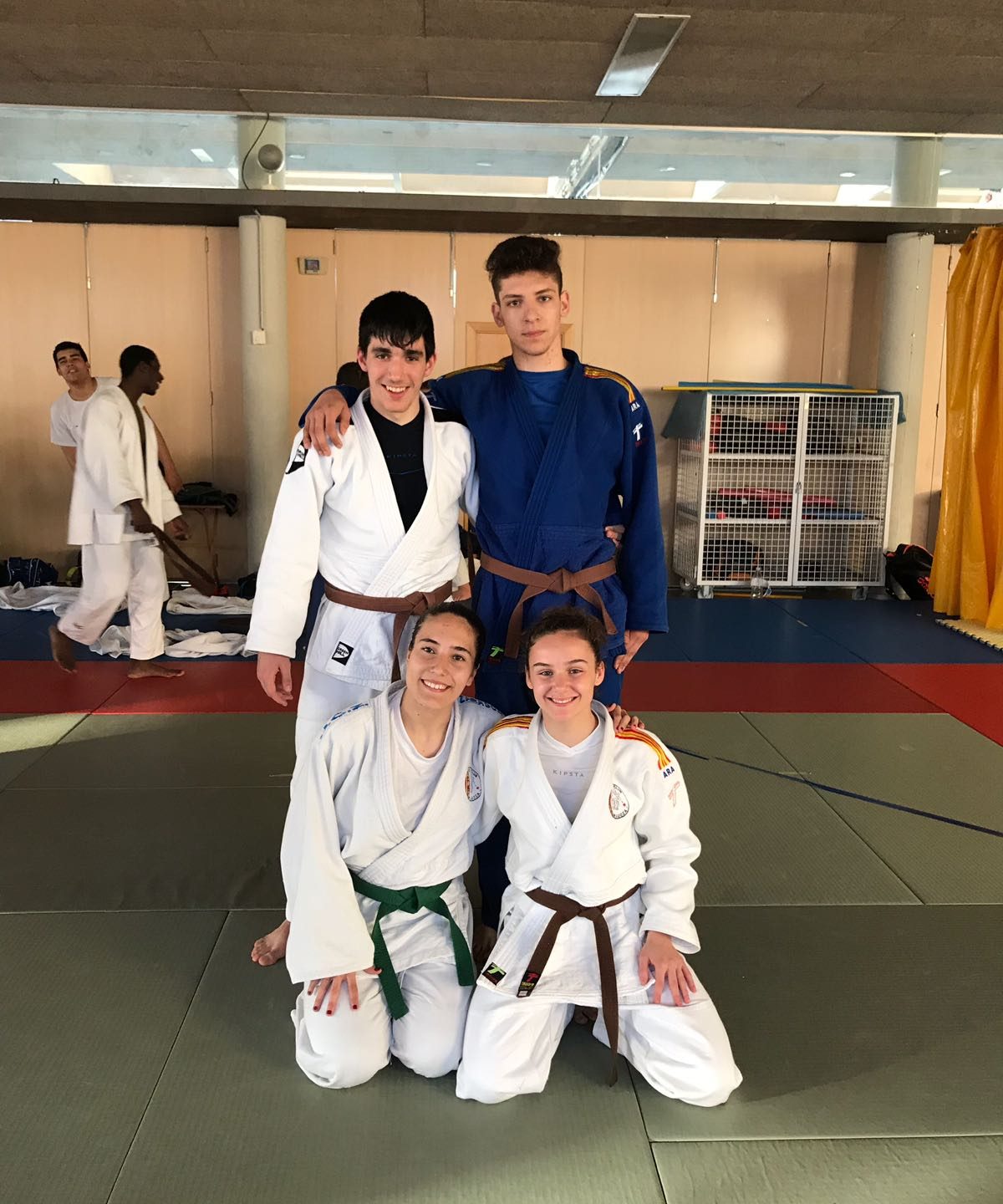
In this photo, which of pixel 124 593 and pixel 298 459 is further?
pixel 124 593

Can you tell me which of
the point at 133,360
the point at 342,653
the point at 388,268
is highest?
the point at 388,268

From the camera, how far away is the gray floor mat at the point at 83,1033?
179 cm

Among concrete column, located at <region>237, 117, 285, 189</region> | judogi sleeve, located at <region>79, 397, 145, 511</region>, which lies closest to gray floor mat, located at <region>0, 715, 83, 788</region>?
judogi sleeve, located at <region>79, 397, 145, 511</region>

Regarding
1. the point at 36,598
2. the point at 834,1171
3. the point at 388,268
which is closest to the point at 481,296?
the point at 388,268

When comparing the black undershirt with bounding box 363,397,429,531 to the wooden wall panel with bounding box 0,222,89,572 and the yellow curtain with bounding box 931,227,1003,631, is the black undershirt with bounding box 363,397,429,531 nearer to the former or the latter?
the yellow curtain with bounding box 931,227,1003,631

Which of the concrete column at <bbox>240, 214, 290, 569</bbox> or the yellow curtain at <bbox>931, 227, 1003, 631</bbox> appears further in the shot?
the concrete column at <bbox>240, 214, 290, 569</bbox>

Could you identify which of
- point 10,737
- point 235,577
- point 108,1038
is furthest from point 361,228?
point 108,1038

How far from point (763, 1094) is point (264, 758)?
244cm

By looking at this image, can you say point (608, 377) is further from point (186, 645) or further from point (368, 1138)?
point (186, 645)

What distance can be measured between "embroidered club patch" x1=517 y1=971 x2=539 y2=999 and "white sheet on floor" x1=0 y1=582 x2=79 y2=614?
5500mm

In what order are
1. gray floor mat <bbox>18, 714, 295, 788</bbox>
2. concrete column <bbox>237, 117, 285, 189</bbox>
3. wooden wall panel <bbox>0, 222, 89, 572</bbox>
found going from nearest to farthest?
gray floor mat <bbox>18, 714, 295, 788</bbox>, concrete column <bbox>237, 117, 285, 189</bbox>, wooden wall panel <bbox>0, 222, 89, 572</bbox>

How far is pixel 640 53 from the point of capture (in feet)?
17.5

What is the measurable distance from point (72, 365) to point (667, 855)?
4.31 meters

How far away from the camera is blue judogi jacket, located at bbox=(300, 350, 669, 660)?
2.39 meters
